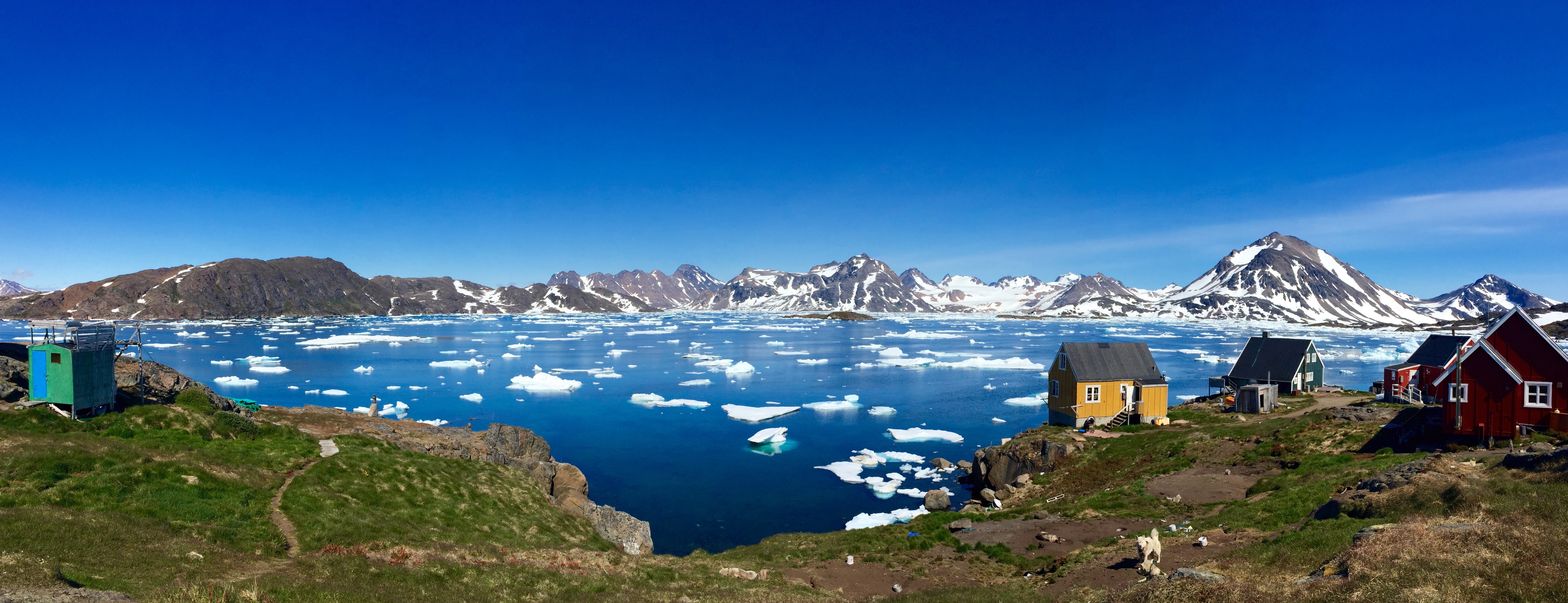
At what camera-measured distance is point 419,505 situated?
2373 cm

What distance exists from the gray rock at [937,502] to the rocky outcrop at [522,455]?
14.9 m

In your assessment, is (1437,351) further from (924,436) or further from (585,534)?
(585,534)

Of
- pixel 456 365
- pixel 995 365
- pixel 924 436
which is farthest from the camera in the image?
pixel 995 365

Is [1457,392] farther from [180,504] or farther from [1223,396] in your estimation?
[180,504]

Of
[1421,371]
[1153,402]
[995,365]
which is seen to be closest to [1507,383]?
[1153,402]

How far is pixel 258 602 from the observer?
1024 centimetres

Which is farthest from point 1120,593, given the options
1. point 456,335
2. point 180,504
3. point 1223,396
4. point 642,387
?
point 456,335

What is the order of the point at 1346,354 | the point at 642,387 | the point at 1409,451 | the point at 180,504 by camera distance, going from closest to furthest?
the point at 180,504, the point at 1409,451, the point at 642,387, the point at 1346,354

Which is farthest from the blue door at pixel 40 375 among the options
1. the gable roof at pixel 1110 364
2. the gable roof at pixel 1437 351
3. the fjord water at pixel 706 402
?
the gable roof at pixel 1437 351

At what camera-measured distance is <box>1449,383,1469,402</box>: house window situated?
28.7 m

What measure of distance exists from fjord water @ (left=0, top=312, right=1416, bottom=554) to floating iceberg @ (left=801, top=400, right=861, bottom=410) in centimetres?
101

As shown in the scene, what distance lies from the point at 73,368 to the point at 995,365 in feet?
330

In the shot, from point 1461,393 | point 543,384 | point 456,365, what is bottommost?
point 543,384

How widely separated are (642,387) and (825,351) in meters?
64.1
